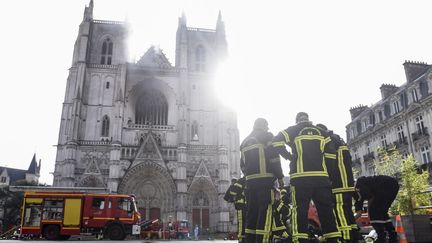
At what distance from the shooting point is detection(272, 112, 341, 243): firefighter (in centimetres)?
495

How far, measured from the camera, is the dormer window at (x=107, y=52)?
1506 inches

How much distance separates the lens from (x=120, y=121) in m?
33.8

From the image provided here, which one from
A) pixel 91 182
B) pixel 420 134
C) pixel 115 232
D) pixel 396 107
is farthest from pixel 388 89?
pixel 91 182

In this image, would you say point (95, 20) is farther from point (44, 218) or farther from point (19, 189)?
point (44, 218)

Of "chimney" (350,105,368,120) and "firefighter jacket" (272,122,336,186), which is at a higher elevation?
"chimney" (350,105,368,120)

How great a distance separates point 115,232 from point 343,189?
12.8 m

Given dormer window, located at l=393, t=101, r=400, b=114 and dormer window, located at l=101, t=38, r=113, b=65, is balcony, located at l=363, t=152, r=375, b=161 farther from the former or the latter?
dormer window, located at l=101, t=38, r=113, b=65

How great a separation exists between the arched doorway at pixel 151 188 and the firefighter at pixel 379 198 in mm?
26192

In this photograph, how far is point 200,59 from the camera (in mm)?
39531

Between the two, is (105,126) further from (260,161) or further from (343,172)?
(343,172)

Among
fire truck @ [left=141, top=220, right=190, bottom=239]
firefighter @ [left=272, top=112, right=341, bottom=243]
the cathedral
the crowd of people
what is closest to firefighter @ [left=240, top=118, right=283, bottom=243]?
the crowd of people

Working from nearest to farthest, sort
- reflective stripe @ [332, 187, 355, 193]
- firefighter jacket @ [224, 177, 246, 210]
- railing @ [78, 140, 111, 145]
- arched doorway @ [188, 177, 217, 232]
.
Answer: reflective stripe @ [332, 187, 355, 193] < firefighter jacket @ [224, 177, 246, 210] < arched doorway @ [188, 177, 217, 232] < railing @ [78, 140, 111, 145]

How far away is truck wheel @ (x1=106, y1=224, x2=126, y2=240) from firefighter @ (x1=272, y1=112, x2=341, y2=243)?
12.8 m

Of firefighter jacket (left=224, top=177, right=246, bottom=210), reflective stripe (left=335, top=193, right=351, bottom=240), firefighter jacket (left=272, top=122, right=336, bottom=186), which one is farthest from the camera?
firefighter jacket (left=224, top=177, right=246, bottom=210)
